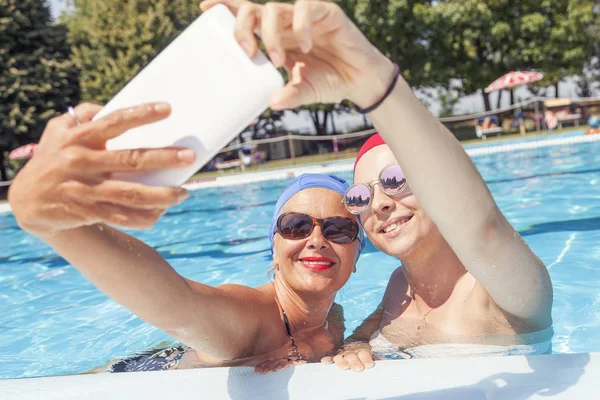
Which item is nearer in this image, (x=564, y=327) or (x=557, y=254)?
(x=564, y=327)

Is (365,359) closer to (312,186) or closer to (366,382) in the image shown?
(366,382)

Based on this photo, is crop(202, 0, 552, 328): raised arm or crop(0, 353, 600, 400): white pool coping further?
crop(0, 353, 600, 400): white pool coping

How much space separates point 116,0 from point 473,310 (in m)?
28.9

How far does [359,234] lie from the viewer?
270cm

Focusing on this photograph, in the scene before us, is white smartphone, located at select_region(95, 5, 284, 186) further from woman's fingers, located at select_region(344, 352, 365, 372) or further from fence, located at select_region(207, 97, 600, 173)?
fence, located at select_region(207, 97, 600, 173)

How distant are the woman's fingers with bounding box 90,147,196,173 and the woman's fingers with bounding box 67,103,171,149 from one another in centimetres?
4

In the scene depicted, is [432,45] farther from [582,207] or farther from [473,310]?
[473,310]

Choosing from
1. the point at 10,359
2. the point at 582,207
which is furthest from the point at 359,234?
the point at 582,207

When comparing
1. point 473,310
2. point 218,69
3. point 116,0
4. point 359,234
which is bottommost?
point 473,310

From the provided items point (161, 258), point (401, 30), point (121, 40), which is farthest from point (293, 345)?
point (121, 40)

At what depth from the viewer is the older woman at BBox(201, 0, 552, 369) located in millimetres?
1319

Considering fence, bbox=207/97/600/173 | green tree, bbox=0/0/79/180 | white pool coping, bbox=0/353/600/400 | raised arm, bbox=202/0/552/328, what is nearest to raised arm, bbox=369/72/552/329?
raised arm, bbox=202/0/552/328

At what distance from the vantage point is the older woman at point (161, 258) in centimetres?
122

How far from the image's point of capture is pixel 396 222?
2400 mm
